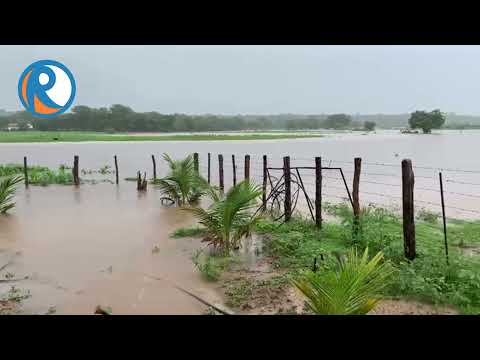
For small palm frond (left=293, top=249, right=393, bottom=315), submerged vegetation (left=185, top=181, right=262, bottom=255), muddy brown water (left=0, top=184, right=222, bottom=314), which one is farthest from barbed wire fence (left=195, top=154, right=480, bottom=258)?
small palm frond (left=293, top=249, right=393, bottom=315)

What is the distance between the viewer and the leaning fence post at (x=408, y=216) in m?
4.46

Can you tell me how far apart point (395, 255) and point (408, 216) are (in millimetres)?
489

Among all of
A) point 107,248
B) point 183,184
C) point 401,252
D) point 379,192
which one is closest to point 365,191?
point 379,192

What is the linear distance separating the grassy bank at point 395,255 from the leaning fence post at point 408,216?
123 millimetres

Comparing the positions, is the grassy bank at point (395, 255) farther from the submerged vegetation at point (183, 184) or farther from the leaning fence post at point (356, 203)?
the submerged vegetation at point (183, 184)

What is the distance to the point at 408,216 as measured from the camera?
453 cm

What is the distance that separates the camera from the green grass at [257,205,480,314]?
368 centimetres

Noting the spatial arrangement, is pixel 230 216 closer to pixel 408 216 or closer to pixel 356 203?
pixel 356 203
